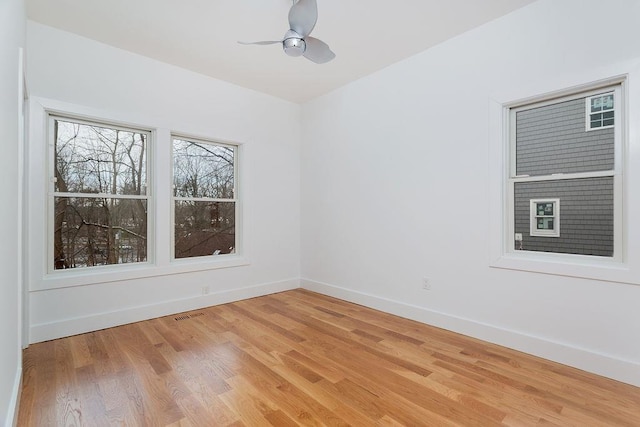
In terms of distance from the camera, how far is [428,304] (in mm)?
3303

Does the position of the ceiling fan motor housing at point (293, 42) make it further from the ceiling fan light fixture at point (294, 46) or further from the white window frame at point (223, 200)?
the white window frame at point (223, 200)

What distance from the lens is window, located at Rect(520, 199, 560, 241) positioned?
103 inches

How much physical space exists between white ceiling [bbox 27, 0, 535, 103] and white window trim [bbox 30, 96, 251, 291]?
0.78m

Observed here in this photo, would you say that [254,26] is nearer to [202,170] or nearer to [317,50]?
[317,50]

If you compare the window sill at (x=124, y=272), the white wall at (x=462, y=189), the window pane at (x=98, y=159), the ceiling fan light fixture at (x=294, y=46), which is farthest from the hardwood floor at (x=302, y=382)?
the ceiling fan light fixture at (x=294, y=46)

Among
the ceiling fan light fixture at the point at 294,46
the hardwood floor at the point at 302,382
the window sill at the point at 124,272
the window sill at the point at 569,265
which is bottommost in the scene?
the hardwood floor at the point at 302,382

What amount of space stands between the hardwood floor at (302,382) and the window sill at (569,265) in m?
0.72

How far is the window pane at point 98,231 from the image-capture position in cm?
310

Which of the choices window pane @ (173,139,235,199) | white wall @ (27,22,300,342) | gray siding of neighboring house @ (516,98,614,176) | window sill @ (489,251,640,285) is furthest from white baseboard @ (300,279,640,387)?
window pane @ (173,139,235,199)

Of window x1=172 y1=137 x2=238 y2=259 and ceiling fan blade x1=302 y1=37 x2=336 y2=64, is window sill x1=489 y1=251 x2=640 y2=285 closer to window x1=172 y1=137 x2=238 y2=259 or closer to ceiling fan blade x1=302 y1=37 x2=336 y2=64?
ceiling fan blade x1=302 y1=37 x2=336 y2=64

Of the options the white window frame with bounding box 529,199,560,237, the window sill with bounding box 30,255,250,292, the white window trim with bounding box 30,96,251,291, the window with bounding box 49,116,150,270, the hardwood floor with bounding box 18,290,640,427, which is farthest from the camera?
the window with bounding box 49,116,150,270

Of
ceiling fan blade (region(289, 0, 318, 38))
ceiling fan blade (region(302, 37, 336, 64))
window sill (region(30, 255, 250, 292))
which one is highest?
ceiling fan blade (region(289, 0, 318, 38))

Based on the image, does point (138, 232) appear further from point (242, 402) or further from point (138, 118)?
point (242, 402)

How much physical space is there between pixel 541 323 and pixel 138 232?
13.5ft
